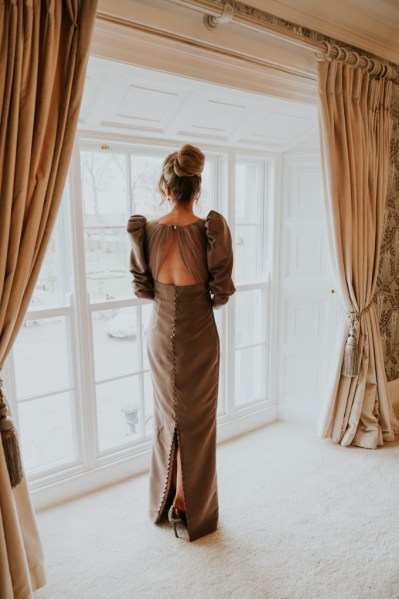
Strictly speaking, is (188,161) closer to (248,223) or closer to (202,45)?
(202,45)

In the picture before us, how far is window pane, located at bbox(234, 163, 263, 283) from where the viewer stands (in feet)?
9.90

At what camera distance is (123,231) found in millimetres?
2490

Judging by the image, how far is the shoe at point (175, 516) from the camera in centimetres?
207

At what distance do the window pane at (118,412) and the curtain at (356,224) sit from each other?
122 centimetres

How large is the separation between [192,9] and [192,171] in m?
0.72

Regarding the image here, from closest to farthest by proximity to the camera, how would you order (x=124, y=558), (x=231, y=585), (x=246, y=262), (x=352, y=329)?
(x=231, y=585) < (x=124, y=558) < (x=352, y=329) < (x=246, y=262)

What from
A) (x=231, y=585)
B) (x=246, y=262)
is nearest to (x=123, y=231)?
(x=246, y=262)

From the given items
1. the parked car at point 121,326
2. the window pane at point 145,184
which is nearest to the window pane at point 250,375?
the parked car at point 121,326

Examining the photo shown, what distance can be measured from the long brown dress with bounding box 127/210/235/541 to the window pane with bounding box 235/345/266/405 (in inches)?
45.2

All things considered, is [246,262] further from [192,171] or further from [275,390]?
[192,171]

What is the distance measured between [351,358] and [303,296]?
0.55 meters

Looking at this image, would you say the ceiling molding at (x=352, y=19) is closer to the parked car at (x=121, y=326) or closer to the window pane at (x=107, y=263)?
the window pane at (x=107, y=263)

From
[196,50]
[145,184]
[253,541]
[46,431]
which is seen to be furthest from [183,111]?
[253,541]

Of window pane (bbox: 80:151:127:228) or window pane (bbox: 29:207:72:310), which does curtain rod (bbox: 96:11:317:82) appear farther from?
window pane (bbox: 29:207:72:310)
